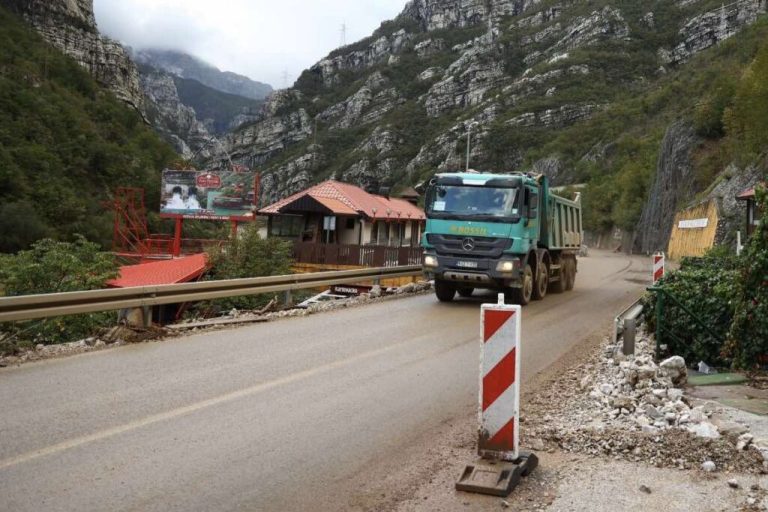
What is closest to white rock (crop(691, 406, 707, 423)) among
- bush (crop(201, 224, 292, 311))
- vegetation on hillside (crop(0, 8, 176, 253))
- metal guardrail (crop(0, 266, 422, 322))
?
metal guardrail (crop(0, 266, 422, 322))

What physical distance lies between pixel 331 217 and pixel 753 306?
31.5 meters

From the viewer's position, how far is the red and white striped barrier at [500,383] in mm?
4824

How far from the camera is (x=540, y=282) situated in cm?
1695

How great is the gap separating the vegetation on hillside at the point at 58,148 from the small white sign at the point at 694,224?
4745cm

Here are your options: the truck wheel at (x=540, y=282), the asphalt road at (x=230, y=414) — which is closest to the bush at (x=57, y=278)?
the asphalt road at (x=230, y=414)

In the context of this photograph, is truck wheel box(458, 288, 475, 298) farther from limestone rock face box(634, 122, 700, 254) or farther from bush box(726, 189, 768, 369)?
limestone rock face box(634, 122, 700, 254)

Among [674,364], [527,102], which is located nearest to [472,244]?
[674,364]

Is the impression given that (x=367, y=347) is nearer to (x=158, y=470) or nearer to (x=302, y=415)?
(x=302, y=415)

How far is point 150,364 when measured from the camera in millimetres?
8422

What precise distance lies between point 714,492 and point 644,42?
137m

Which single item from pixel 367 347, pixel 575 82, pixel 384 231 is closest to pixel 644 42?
pixel 575 82

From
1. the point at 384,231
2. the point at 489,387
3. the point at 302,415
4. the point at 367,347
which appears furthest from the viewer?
the point at 384,231

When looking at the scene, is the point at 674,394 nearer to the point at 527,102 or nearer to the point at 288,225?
the point at 288,225

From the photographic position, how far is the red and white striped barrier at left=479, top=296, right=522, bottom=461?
4.82 metres
